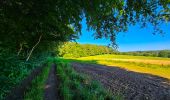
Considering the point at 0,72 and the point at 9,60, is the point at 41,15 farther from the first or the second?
the point at 9,60

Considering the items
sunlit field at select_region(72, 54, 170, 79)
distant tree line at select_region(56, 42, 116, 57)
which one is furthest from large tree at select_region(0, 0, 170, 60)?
distant tree line at select_region(56, 42, 116, 57)

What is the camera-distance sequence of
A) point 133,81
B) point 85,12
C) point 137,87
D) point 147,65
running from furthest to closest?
point 147,65 < point 133,81 < point 137,87 < point 85,12

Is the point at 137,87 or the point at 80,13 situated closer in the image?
the point at 80,13

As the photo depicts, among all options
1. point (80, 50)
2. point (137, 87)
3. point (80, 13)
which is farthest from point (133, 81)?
point (80, 50)

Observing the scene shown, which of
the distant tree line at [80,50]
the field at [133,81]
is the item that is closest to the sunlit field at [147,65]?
the field at [133,81]

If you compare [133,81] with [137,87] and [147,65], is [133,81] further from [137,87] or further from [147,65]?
[147,65]

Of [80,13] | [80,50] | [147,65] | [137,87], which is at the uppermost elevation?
[80,50]

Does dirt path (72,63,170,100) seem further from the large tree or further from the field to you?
the large tree

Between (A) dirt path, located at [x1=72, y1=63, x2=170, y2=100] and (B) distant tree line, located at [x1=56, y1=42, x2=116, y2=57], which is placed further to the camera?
(B) distant tree line, located at [x1=56, y1=42, x2=116, y2=57]

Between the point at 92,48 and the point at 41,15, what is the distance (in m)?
88.0

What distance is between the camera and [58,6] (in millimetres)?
6066

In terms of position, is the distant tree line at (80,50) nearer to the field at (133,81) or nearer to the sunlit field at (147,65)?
the sunlit field at (147,65)

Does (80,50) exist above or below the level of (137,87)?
above

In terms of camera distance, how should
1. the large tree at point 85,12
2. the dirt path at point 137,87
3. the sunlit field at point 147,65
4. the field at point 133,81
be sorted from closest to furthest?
1. the large tree at point 85,12
2. the dirt path at point 137,87
3. the field at point 133,81
4. the sunlit field at point 147,65
